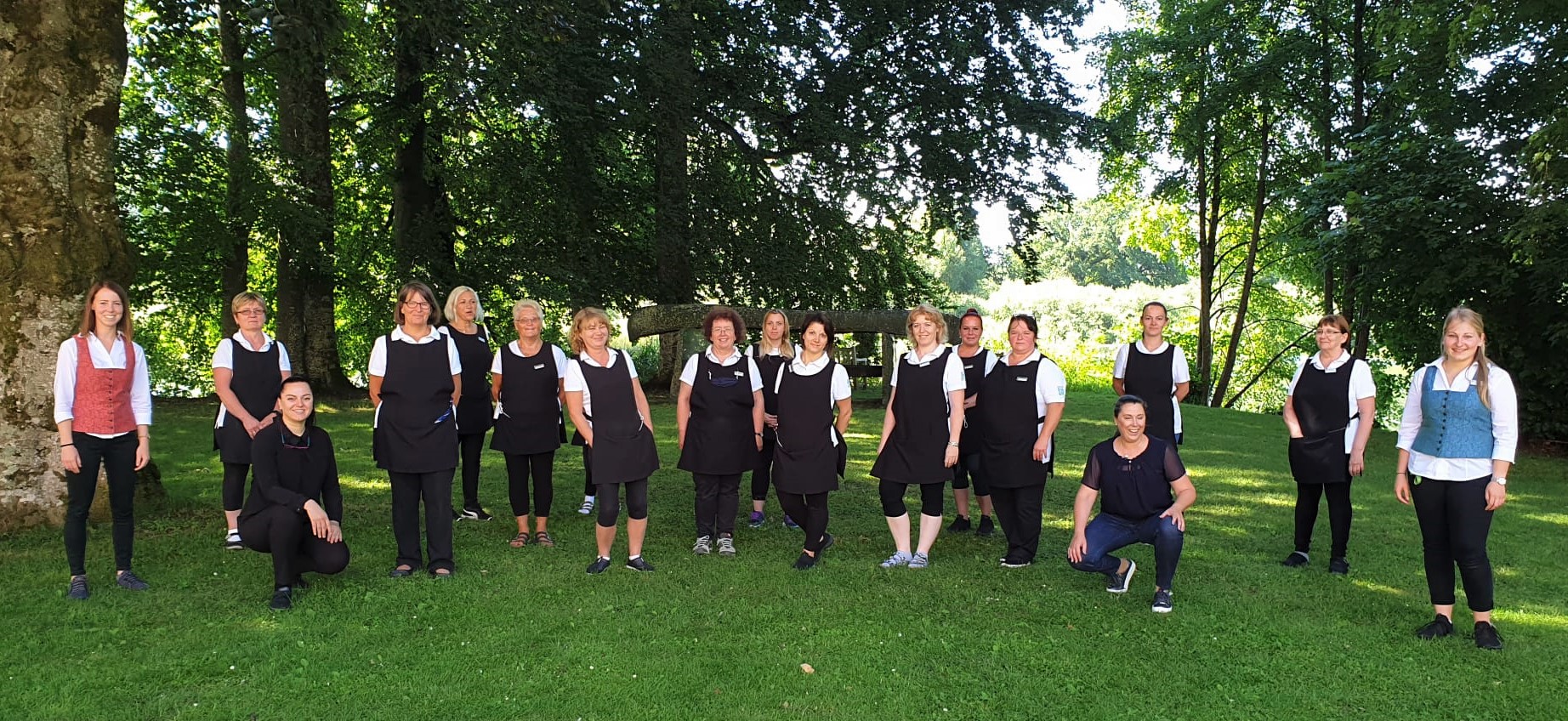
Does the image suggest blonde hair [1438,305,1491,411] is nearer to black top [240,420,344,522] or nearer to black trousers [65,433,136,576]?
black top [240,420,344,522]

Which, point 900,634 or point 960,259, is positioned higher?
point 960,259

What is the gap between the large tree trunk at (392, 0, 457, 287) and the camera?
15.6 meters

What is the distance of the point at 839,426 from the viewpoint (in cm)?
607

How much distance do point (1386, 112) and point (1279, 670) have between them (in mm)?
16986

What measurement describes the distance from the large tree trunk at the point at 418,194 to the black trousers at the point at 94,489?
10.7 meters

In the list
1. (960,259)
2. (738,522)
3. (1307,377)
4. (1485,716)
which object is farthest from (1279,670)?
(960,259)

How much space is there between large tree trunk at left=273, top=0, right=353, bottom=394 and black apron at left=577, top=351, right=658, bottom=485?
9.20 metres

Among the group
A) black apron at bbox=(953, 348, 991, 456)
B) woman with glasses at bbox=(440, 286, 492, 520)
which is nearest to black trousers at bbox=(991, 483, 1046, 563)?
black apron at bbox=(953, 348, 991, 456)

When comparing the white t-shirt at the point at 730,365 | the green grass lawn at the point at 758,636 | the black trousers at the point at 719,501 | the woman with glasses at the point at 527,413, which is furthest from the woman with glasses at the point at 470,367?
the black trousers at the point at 719,501

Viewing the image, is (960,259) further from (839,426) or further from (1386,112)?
(839,426)

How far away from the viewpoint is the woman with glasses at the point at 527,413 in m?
6.46

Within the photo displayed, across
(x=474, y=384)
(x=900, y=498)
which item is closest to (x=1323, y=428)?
(x=900, y=498)

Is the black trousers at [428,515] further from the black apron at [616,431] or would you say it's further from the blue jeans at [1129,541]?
the blue jeans at [1129,541]

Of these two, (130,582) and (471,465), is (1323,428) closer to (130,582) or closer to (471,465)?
(471,465)
